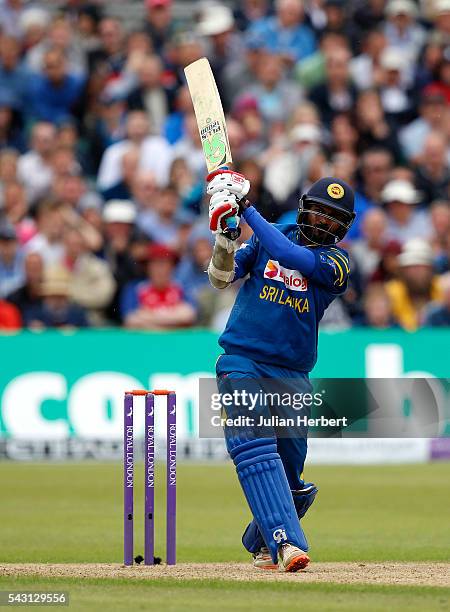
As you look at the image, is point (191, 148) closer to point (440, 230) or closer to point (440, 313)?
point (440, 230)

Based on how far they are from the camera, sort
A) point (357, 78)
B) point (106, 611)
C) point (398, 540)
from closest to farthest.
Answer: point (106, 611) < point (398, 540) < point (357, 78)

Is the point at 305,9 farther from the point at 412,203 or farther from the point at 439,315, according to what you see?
the point at 439,315

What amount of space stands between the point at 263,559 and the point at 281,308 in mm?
1506

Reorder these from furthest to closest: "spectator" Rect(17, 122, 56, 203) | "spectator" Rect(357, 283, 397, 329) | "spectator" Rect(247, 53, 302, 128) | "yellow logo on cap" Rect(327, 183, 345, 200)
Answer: "spectator" Rect(247, 53, 302, 128) < "spectator" Rect(17, 122, 56, 203) < "spectator" Rect(357, 283, 397, 329) < "yellow logo on cap" Rect(327, 183, 345, 200)

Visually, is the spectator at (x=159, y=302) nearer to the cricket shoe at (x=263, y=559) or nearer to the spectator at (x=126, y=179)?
the spectator at (x=126, y=179)

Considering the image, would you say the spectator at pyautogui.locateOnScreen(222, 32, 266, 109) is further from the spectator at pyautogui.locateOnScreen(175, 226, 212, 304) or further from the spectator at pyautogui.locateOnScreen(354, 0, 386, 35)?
the spectator at pyautogui.locateOnScreen(175, 226, 212, 304)

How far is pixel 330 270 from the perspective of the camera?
8156mm

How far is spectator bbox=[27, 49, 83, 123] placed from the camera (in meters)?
18.1

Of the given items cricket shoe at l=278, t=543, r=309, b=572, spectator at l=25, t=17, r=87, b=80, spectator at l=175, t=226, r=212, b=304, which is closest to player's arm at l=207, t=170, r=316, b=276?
cricket shoe at l=278, t=543, r=309, b=572

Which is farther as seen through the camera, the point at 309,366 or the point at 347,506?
the point at 347,506

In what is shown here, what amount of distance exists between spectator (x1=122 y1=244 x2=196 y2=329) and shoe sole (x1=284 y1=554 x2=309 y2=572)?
7.63m

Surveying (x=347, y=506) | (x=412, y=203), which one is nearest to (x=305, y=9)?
(x=412, y=203)

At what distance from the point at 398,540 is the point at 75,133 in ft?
29.1

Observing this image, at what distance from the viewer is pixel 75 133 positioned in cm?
1794
